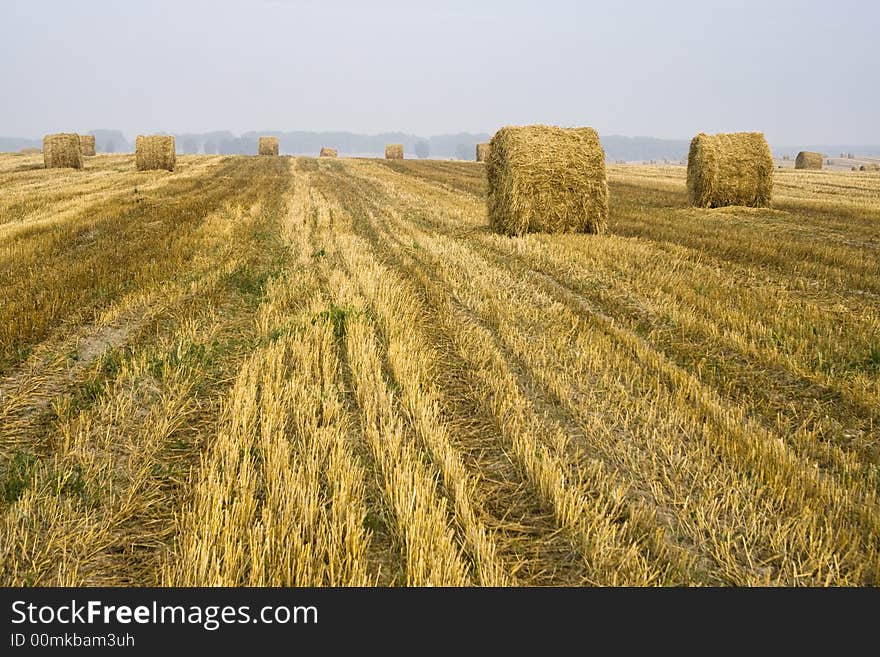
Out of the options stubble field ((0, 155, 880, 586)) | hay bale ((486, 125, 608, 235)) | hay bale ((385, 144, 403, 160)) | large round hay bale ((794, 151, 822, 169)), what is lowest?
stubble field ((0, 155, 880, 586))

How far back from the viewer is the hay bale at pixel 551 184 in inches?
483

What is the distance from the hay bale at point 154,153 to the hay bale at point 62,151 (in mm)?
4055

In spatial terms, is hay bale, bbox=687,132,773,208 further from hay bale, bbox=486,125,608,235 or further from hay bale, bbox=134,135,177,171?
hay bale, bbox=134,135,177,171

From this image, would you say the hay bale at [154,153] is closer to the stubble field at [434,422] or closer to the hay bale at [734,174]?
the stubble field at [434,422]

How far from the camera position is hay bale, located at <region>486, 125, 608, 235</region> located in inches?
483

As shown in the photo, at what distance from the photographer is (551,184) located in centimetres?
1241

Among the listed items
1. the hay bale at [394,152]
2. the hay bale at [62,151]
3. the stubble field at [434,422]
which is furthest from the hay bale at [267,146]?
the stubble field at [434,422]

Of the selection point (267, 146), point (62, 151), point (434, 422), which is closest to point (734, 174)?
point (434, 422)

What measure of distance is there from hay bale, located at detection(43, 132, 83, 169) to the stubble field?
85.4ft

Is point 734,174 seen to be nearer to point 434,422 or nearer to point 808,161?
point 434,422

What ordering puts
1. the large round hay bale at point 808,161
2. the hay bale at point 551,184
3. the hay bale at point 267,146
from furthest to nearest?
the hay bale at point 267,146 → the large round hay bale at point 808,161 → the hay bale at point 551,184

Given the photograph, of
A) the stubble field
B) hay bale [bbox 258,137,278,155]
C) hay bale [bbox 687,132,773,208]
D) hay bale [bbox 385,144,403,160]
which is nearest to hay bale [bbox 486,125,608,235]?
the stubble field

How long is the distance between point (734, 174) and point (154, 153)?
2673 cm

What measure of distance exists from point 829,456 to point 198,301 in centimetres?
610
